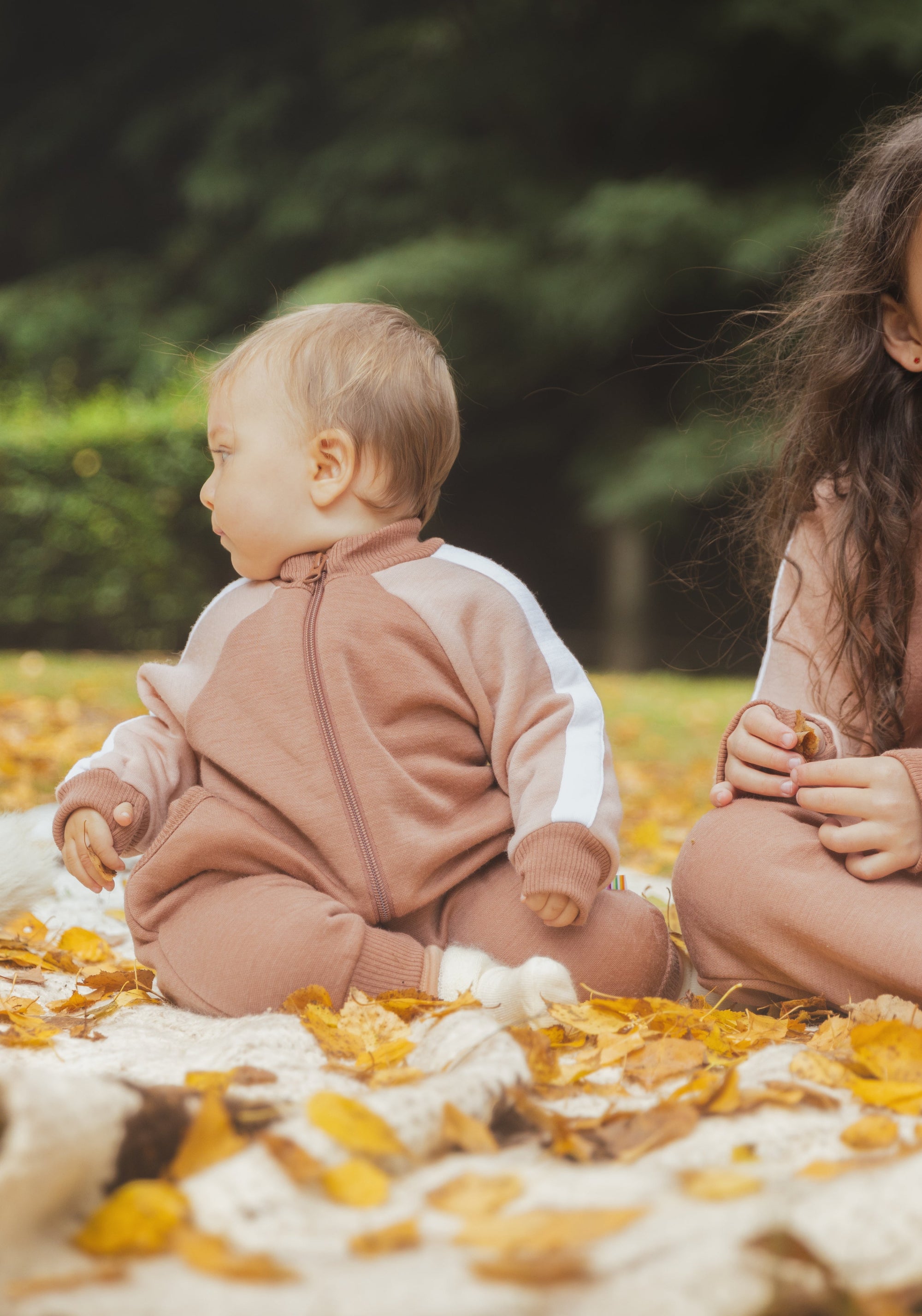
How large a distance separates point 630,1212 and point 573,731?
0.88 meters

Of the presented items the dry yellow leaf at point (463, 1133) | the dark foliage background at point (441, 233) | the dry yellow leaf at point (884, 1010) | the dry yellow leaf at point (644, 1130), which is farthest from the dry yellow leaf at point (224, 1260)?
the dark foliage background at point (441, 233)

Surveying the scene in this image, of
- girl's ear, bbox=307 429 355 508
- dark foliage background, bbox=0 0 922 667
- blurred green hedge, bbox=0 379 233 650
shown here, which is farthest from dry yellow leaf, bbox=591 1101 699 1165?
dark foliage background, bbox=0 0 922 667

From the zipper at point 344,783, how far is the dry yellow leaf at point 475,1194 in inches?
29.0

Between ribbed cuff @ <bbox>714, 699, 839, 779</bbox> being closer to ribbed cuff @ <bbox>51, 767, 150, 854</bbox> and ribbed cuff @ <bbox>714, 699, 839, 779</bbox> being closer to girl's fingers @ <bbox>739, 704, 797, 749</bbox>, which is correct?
girl's fingers @ <bbox>739, 704, 797, 749</bbox>

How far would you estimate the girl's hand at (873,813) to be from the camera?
1503 mm

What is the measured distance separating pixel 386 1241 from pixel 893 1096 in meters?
0.58

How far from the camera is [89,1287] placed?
717 millimetres

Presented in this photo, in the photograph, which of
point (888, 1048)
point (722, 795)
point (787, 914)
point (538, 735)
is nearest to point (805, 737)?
point (722, 795)

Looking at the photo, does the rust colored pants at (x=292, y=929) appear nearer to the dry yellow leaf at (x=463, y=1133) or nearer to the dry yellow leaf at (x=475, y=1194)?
the dry yellow leaf at (x=463, y=1133)

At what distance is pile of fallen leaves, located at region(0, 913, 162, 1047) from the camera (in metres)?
1.46

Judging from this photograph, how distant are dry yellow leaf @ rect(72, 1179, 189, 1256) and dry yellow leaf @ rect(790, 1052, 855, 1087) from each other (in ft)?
2.17

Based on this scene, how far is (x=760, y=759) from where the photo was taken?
1638mm

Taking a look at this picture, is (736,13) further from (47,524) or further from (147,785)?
(147,785)

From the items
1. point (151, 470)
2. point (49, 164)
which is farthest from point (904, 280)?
point (49, 164)
